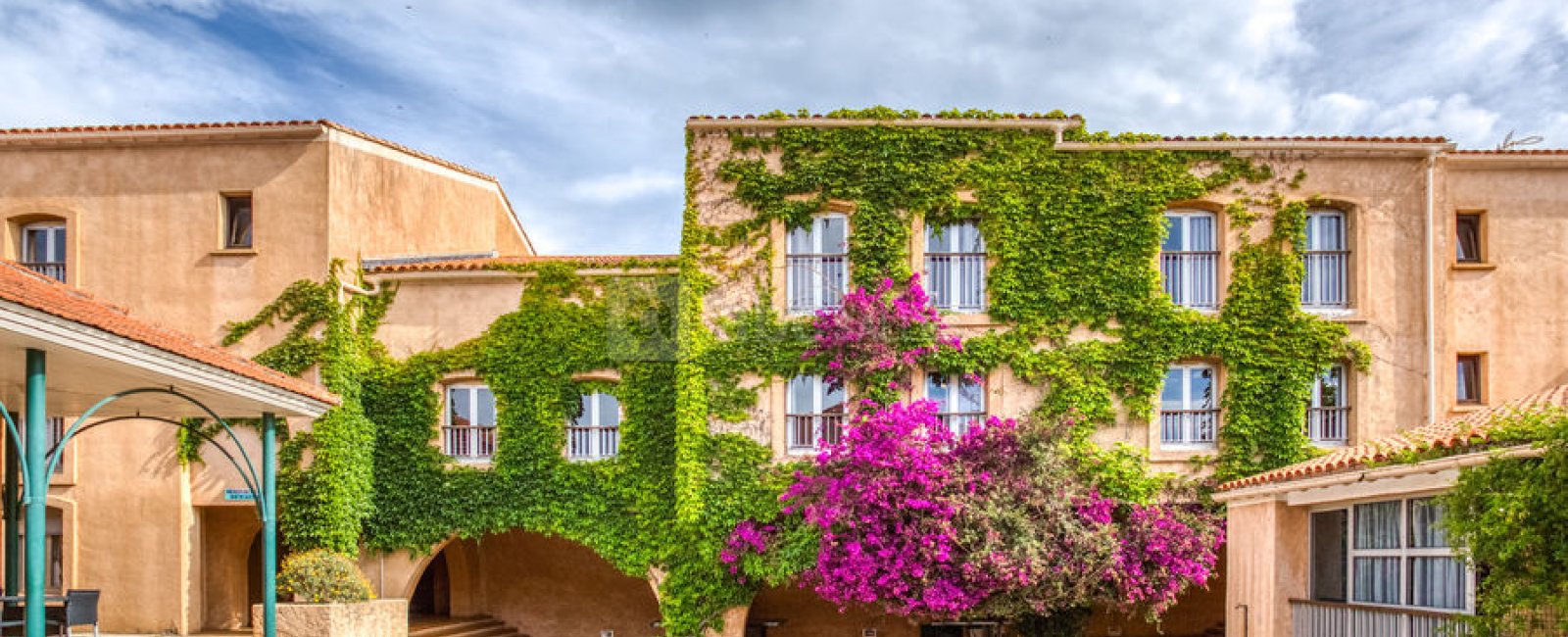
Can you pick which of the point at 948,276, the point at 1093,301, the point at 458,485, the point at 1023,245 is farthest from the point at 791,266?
the point at 458,485

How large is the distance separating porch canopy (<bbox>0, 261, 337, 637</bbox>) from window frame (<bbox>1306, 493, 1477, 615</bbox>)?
467 inches

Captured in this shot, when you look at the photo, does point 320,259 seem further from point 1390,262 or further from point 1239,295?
point 1390,262

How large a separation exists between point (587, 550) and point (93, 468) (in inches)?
357

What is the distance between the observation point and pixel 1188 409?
756 inches

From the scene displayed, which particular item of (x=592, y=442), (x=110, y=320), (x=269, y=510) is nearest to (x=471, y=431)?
(x=592, y=442)

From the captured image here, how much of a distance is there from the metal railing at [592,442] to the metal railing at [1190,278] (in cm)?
991

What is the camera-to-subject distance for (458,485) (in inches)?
804

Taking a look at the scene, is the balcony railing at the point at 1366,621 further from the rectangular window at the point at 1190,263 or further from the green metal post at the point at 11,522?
the green metal post at the point at 11,522

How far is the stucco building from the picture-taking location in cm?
1914

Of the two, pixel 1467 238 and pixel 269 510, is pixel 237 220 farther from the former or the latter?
pixel 1467 238

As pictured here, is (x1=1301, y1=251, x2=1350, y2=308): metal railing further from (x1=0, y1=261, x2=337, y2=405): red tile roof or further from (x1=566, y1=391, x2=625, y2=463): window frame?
(x1=0, y1=261, x2=337, y2=405): red tile roof

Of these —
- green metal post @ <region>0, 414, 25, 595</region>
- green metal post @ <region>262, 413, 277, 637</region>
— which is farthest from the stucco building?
green metal post @ <region>262, 413, 277, 637</region>

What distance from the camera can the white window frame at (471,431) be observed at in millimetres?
20672

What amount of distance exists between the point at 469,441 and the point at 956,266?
927 centimetres
